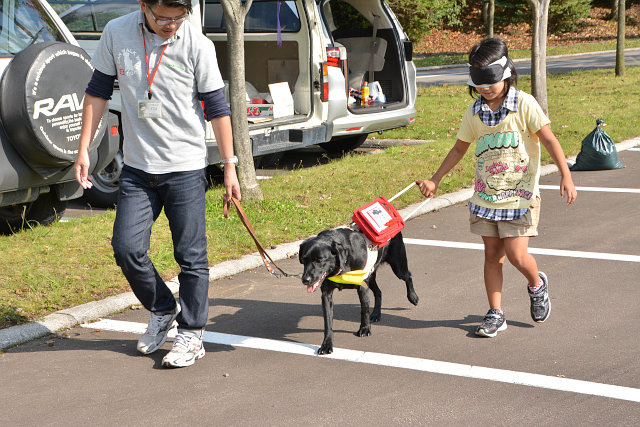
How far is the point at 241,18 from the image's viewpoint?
7.71 meters

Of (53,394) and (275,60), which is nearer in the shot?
(53,394)

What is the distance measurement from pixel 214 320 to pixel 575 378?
2276 millimetres

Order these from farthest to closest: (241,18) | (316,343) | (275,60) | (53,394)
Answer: (275,60)
(241,18)
(316,343)
(53,394)

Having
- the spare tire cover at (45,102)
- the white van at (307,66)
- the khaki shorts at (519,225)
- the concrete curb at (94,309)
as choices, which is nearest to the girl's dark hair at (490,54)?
Answer: the khaki shorts at (519,225)

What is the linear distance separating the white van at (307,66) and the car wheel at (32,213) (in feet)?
3.75

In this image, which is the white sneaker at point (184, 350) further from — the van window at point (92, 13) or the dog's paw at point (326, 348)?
the van window at point (92, 13)

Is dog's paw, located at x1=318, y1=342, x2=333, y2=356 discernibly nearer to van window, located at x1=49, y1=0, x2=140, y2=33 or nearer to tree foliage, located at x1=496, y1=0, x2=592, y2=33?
van window, located at x1=49, y1=0, x2=140, y2=33

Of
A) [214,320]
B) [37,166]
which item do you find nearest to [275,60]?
[37,166]

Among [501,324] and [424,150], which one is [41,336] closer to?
[501,324]

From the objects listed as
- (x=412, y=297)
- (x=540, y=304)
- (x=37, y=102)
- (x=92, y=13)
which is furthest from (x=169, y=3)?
(x=92, y=13)

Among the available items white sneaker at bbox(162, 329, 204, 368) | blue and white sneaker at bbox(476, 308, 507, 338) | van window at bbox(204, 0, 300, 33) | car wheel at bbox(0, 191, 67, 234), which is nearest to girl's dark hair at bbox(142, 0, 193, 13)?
white sneaker at bbox(162, 329, 204, 368)

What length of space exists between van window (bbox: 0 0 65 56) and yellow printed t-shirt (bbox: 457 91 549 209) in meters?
3.97

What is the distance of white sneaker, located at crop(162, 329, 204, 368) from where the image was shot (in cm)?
439

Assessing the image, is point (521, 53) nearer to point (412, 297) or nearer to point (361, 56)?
point (361, 56)
